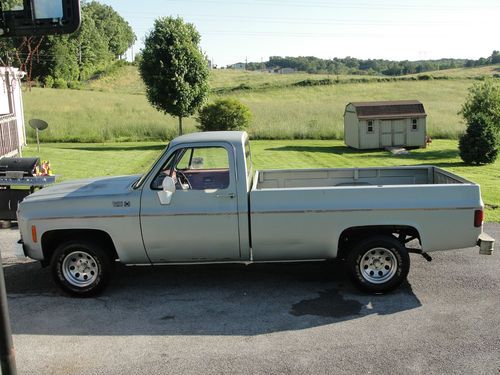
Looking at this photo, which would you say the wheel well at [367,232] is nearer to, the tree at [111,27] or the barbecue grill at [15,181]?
the barbecue grill at [15,181]

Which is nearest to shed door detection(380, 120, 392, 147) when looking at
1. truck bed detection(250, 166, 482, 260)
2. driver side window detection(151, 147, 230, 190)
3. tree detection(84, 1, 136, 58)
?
driver side window detection(151, 147, 230, 190)

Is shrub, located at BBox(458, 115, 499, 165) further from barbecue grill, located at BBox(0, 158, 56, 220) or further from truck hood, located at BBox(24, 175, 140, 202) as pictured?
truck hood, located at BBox(24, 175, 140, 202)

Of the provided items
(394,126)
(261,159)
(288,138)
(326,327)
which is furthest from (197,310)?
(288,138)

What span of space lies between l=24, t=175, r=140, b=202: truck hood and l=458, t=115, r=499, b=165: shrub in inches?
708

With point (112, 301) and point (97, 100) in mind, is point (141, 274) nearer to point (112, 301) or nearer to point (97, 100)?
point (112, 301)

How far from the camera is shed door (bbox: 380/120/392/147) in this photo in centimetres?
2802

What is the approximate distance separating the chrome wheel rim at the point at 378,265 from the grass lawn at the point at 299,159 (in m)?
7.29

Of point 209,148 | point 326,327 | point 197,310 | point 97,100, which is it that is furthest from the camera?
point 97,100

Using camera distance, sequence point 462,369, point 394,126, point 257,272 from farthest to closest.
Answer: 1. point 394,126
2. point 257,272
3. point 462,369

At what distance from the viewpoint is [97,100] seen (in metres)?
55.2

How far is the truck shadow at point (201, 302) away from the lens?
6.17 m

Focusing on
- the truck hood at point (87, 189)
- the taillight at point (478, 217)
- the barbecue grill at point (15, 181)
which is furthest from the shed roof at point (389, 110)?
the truck hood at point (87, 189)

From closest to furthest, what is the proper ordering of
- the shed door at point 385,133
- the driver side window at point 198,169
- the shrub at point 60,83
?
the driver side window at point 198,169
the shed door at point 385,133
the shrub at point 60,83

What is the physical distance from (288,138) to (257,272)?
27853 mm
